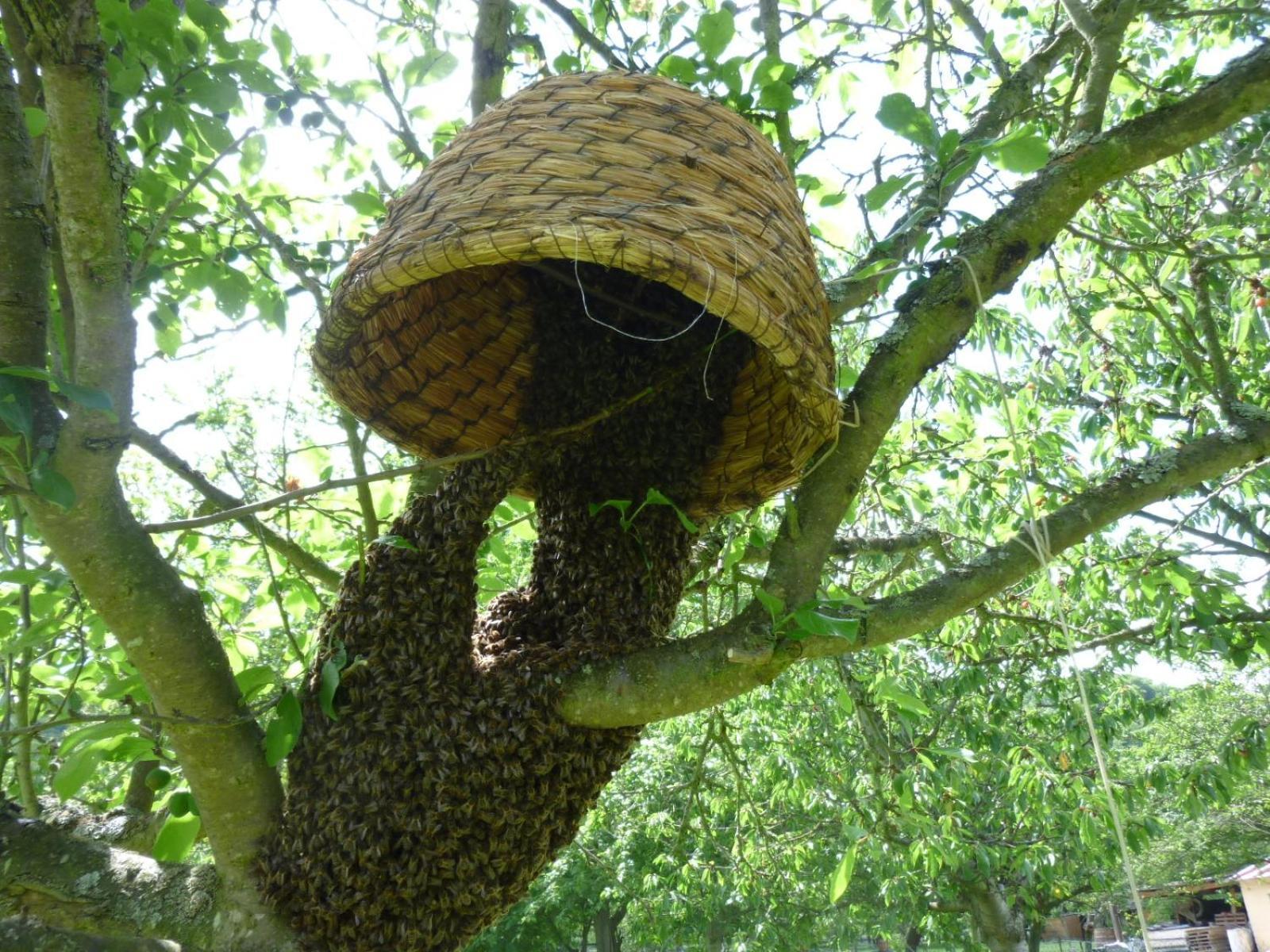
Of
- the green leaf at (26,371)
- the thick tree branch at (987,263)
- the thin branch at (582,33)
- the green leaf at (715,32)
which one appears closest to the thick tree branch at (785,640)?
the thick tree branch at (987,263)

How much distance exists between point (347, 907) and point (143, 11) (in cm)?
168

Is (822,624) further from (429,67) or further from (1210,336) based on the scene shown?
(1210,336)

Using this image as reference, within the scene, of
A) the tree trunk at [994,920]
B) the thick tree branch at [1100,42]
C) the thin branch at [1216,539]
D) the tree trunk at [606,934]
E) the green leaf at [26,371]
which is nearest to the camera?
the green leaf at [26,371]

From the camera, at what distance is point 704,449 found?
5.98ft

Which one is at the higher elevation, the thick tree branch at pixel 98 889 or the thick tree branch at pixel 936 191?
the thick tree branch at pixel 936 191

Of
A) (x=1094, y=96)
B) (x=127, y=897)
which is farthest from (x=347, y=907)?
(x=1094, y=96)

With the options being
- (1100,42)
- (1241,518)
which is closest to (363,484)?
(1100,42)

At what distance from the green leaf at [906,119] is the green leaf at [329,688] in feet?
4.32

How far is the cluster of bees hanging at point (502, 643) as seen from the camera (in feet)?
4.35

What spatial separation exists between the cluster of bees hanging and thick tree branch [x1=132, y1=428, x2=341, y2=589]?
33cm

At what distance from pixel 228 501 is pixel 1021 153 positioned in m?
1.56

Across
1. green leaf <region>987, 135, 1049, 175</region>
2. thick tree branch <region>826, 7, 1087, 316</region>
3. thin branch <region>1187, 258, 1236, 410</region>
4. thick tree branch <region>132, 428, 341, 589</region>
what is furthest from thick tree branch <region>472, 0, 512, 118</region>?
thin branch <region>1187, 258, 1236, 410</region>

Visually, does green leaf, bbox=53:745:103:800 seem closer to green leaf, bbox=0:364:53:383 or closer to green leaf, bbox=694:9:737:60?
green leaf, bbox=0:364:53:383

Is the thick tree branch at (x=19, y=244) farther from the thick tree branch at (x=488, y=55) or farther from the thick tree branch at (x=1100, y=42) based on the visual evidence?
the thick tree branch at (x=1100, y=42)
